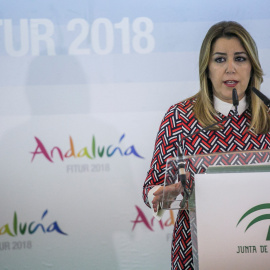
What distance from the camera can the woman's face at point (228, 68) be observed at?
184 centimetres

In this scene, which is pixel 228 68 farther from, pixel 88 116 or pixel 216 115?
pixel 88 116

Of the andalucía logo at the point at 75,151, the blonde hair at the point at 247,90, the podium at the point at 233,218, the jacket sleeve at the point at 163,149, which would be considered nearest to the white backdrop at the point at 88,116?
the andalucía logo at the point at 75,151

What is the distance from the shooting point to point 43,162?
2.86m

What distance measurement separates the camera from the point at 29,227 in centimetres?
287

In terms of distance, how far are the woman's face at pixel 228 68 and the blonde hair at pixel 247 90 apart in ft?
0.07

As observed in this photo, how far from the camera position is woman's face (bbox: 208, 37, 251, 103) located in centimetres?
184

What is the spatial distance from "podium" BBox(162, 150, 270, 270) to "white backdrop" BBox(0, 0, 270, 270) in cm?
179

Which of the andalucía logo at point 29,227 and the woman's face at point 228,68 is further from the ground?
the woman's face at point 228,68

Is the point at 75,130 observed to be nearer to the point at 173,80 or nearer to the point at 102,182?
the point at 102,182

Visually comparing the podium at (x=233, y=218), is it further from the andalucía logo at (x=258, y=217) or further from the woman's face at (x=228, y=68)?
the woman's face at (x=228, y=68)

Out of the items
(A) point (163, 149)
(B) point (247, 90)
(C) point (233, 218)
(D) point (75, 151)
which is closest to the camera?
(C) point (233, 218)

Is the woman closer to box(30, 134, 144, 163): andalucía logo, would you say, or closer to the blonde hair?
the blonde hair

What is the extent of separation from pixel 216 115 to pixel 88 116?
121 centimetres

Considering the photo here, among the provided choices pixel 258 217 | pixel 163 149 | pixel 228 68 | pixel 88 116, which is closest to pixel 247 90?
pixel 228 68
